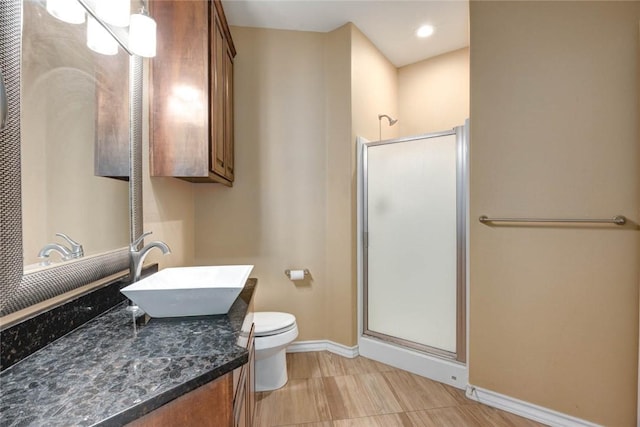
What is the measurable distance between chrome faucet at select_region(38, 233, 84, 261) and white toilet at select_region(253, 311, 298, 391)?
1.10m

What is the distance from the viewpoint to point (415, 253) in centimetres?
213

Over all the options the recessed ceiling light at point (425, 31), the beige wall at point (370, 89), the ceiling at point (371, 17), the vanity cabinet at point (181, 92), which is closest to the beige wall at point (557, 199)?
the ceiling at point (371, 17)

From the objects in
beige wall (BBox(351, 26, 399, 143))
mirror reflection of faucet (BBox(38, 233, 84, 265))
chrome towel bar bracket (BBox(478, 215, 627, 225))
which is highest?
beige wall (BBox(351, 26, 399, 143))

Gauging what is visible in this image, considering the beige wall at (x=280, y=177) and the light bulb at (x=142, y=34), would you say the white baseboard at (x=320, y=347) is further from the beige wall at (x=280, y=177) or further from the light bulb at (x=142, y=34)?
the light bulb at (x=142, y=34)

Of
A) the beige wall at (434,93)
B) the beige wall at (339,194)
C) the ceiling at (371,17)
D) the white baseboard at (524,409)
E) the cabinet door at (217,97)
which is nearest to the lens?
the white baseboard at (524,409)

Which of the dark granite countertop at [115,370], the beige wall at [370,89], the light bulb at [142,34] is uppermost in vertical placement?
the beige wall at [370,89]

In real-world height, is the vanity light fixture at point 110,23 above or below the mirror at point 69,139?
above

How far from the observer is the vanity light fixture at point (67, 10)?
2.94ft

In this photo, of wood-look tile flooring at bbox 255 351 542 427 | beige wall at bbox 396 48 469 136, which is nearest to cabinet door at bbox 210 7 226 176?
wood-look tile flooring at bbox 255 351 542 427

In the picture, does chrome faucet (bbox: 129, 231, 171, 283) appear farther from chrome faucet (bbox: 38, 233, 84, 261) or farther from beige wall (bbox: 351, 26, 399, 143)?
beige wall (bbox: 351, 26, 399, 143)

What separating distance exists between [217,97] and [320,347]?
80.7 inches

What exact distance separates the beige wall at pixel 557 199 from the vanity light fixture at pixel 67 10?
195cm

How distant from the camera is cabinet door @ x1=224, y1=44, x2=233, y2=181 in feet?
6.63

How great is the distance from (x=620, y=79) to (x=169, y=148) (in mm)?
2314
